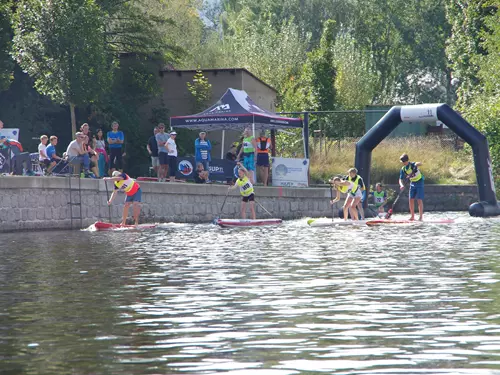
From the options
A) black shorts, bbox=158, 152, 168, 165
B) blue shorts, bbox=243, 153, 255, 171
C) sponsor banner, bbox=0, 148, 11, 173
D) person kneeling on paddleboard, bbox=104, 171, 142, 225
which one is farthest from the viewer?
blue shorts, bbox=243, 153, 255, 171

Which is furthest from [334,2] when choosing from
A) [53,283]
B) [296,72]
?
[53,283]

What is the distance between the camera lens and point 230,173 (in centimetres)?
3297

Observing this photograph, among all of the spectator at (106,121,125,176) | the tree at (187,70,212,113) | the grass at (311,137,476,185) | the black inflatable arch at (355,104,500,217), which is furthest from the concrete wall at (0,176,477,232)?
the tree at (187,70,212,113)

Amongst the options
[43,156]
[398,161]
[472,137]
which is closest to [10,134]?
[43,156]

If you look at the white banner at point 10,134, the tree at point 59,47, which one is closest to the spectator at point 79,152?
the white banner at point 10,134

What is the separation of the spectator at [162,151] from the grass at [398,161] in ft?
32.9

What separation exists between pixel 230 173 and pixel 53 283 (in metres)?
19.7

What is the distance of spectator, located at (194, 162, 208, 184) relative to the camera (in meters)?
31.9

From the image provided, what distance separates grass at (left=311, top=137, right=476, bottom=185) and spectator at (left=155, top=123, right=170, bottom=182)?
10.0 m

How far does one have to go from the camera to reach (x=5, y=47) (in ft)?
116

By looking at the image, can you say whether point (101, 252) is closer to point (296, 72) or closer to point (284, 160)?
point (284, 160)

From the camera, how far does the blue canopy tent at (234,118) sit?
109 feet

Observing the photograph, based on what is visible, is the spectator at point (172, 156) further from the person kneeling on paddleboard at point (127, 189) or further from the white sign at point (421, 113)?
the white sign at point (421, 113)

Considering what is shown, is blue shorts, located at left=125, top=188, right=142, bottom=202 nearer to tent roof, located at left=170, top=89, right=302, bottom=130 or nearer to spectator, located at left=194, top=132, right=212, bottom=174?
spectator, located at left=194, top=132, right=212, bottom=174
